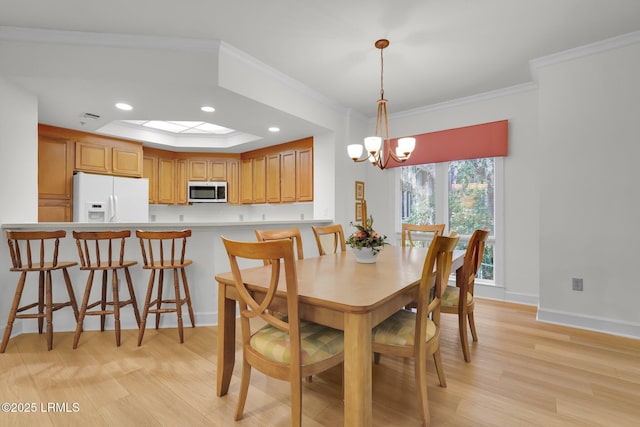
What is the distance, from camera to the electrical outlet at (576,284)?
9.37 ft

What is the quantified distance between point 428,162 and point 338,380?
3.15 meters

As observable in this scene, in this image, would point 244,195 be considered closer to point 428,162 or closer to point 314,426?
point 428,162

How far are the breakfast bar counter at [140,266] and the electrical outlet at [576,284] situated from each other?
3092 millimetres

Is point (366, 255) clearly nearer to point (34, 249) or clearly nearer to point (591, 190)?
point (591, 190)

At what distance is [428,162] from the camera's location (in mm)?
4164

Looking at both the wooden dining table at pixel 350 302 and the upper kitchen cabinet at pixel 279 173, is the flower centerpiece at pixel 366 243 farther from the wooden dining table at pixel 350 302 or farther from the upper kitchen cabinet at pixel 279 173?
the upper kitchen cabinet at pixel 279 173

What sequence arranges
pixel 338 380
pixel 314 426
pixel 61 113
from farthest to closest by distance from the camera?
pixel 61 113 < pixel 338 380 < pixel 314 426

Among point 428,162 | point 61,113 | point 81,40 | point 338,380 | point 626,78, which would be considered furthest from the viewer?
point 428,162

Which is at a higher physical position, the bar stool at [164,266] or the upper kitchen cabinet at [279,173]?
the upper kitchen cabinet at [279,173]

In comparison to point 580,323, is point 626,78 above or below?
above

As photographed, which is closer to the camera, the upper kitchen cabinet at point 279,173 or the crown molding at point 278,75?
the crown molding at point 278,75

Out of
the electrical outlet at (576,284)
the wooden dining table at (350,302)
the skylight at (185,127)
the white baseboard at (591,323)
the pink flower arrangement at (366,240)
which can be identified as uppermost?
the skylight at (185,127)

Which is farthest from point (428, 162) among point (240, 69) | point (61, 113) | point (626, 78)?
point (61, 113)

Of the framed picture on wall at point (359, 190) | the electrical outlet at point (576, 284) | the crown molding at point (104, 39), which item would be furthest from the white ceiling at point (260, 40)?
the electrical outlet at point (576, 284)
